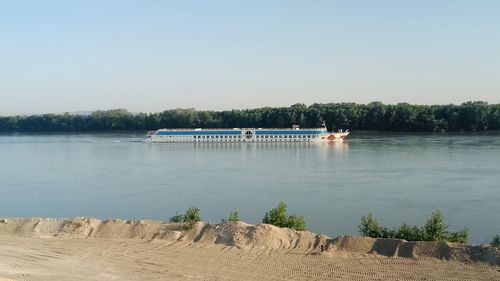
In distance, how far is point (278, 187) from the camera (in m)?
17.6

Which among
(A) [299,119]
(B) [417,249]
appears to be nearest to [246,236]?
(B) [417,249]

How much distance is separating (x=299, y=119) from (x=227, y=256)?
47601mm

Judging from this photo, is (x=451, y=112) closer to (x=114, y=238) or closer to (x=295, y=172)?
(x=295, y=172)

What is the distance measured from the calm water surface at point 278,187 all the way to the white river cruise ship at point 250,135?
1387 centimetres

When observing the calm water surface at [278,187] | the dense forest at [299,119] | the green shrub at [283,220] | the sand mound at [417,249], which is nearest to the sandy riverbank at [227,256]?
the sand mound at [417,249]

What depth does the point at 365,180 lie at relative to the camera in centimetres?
1853

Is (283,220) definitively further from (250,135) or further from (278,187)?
(250,135)

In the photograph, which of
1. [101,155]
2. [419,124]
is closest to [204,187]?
[101,155]

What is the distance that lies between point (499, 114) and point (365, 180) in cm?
3254

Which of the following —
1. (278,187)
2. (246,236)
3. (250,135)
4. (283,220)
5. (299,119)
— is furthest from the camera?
(299,119)

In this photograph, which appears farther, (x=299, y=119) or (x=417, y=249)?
(x=299, y=119)

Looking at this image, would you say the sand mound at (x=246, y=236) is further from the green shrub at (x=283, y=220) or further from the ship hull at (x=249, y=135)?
the ship hull at (x=249, y=135)

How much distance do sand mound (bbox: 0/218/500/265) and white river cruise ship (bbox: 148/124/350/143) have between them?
34311mm

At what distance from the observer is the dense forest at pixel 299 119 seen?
1863 inches
